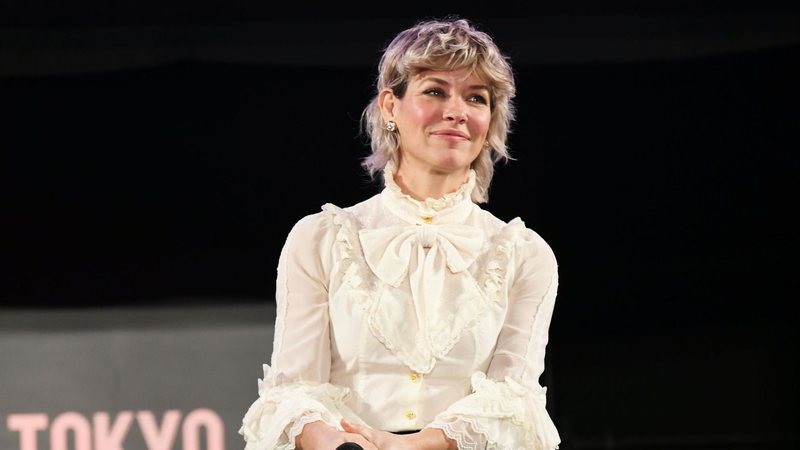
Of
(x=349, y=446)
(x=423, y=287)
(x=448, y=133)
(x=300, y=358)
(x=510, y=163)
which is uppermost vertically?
(x=510, y=163)

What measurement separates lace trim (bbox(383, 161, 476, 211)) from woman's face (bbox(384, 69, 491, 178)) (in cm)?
4

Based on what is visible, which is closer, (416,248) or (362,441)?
(362,441)

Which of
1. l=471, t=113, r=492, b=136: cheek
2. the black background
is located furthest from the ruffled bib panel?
the black background

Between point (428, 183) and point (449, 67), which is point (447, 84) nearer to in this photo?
point (449, 67)

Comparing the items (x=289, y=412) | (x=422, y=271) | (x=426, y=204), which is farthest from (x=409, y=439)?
(x=426, y=204)

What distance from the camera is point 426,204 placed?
2.26 meters

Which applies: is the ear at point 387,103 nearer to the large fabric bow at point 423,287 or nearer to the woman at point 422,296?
the woman at point 422,296

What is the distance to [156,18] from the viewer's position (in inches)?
144

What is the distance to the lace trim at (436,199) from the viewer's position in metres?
2.26

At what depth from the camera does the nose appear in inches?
87.2

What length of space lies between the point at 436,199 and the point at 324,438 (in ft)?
1.63

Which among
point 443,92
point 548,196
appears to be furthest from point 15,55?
point 443,92

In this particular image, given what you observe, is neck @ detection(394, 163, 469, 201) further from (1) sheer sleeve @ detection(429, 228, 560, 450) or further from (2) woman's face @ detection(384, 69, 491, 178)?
(1) sheer sleeve @ detection(429, 228, 560, 450)

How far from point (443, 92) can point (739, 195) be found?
1.74 meters
